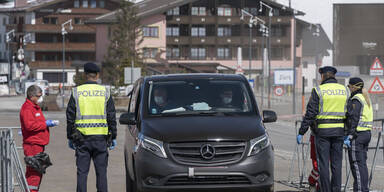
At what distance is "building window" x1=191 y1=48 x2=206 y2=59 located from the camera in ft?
330

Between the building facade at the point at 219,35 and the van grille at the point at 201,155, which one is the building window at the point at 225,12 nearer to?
the building facade at the point at 219,35

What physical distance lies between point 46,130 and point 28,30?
333ft

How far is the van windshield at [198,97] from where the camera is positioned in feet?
33.8

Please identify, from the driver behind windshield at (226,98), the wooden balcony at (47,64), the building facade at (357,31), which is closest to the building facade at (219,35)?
the wooden balcony at (47,64)

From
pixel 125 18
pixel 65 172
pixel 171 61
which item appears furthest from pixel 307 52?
pixel 65 172

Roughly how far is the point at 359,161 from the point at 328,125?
2.83 ft

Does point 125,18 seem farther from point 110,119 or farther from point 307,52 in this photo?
point 110,119

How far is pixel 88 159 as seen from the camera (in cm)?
966

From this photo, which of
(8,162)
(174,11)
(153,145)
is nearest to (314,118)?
(153,145)

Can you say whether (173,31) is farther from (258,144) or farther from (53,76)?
(258,144)

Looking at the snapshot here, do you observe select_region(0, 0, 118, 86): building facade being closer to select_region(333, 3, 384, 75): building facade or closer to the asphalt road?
select_region(333, 3, 384, 75): building facade

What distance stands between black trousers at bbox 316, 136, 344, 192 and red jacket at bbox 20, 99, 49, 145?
3680mm

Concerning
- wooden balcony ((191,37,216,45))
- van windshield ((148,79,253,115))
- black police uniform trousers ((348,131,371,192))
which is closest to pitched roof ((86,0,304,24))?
wooden balcony ((191,37,216,45))

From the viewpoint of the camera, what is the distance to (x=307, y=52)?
129 m
